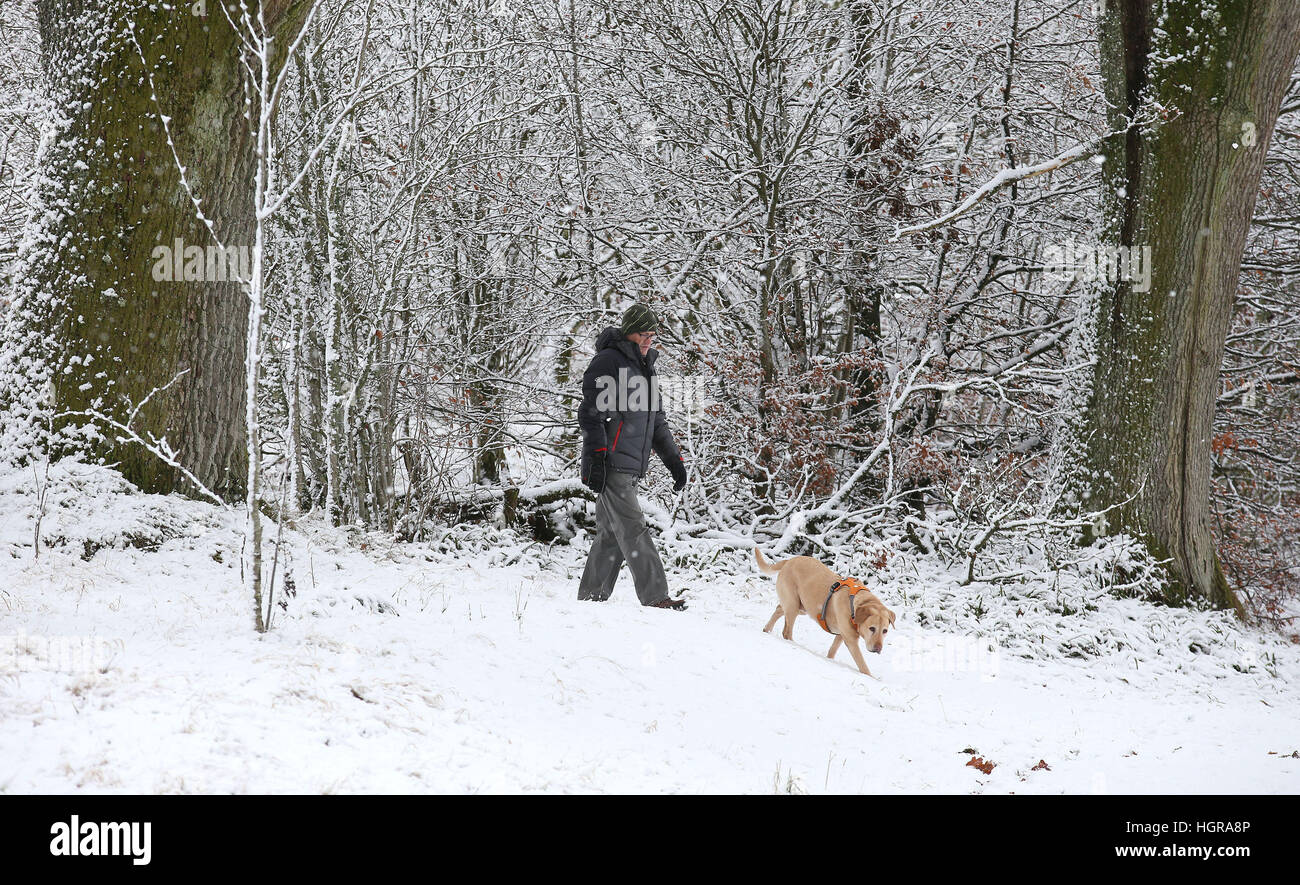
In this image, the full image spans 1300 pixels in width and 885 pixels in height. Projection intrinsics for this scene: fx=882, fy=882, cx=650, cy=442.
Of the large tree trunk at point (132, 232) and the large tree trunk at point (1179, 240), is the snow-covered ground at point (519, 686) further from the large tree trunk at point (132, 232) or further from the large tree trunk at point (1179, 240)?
the large tree trunk at point (1179, 240)

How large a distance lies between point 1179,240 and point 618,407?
4.75 metres

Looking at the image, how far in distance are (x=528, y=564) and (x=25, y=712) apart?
581cm

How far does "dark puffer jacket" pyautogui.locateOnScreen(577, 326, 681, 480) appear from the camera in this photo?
5.85m

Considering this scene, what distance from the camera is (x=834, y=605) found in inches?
212

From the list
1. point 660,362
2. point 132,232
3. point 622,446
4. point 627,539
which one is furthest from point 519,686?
point 660,362

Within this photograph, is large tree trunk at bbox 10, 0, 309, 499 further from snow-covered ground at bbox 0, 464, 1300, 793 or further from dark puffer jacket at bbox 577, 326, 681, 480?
dark puffer jacket at bbox 577, 326, 681, 480

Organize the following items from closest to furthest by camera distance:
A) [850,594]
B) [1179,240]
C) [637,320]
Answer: [850,594] < [637,320] < [1179,240]

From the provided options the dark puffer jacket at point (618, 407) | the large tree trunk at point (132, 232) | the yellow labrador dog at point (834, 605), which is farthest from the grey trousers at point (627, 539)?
the large tree trunk at point (132, 232)

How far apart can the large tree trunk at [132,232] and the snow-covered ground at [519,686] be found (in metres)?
0.46

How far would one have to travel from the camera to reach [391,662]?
3.61 meters

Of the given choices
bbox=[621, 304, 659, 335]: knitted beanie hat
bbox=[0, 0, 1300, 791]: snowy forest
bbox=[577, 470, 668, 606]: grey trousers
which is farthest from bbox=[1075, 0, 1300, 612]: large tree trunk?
bbox=[621, 304, 659, 335]: knitted beanie hat

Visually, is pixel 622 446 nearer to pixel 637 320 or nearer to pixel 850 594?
pixel 637 320

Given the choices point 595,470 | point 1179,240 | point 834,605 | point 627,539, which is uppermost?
point 1179,240
